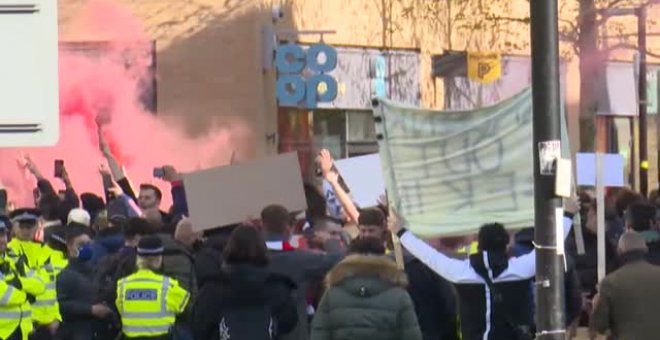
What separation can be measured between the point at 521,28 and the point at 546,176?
847 inches

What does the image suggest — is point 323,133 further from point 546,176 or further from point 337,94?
point 546,176

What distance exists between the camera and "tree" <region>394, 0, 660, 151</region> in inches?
1086

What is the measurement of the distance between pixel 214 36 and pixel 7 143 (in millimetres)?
21334

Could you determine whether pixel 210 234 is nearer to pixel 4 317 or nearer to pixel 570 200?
pixel 4 317

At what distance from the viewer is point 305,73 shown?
80.9ft

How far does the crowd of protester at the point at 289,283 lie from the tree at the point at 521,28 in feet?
52.6

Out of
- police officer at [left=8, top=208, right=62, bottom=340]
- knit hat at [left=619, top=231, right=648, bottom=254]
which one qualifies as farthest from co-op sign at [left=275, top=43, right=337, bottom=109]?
knit hat at [left=619, top=231, right=648, bottom=254]

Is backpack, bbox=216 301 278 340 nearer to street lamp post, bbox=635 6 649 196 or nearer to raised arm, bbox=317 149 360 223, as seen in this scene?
raised arm, bbox=317 149 360 223

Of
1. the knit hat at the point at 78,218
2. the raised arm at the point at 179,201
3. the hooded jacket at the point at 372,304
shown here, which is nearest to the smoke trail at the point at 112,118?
the raised arm at the point at 179,201

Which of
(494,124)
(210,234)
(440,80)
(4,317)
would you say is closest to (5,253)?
(4,317)

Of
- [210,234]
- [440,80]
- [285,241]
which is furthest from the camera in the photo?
[440,80]

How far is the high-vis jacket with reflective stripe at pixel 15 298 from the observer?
10500 millimetres

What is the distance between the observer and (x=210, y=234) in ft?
39.7

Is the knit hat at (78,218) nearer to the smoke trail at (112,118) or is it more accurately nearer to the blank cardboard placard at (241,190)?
the blank cardboard placard at (241,190)
